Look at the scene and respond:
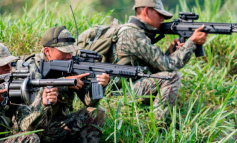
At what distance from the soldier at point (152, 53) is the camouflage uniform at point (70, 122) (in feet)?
2.61

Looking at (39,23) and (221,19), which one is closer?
(39,23)

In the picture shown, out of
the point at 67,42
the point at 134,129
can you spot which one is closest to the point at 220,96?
the point at 134,129

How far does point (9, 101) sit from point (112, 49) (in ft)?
5.67

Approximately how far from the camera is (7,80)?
275 cm

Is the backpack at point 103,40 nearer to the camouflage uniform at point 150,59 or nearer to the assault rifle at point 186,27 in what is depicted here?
the camouflage uniform at point 150,59

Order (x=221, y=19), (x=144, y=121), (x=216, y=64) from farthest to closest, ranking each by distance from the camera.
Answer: (x=221, y=19), (x=216, y=64), (x=144, y=121)

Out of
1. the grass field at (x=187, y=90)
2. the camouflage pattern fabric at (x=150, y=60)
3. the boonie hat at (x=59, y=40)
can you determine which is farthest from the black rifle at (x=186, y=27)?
the boonie hat at (x=59, y=40)

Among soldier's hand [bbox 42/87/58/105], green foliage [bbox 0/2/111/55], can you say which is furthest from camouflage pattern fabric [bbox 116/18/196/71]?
soldier's hand [bbox 42/87/58/105]

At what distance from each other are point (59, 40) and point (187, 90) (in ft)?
7.13

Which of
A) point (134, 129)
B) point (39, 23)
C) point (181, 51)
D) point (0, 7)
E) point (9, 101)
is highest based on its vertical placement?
point (0, 7)

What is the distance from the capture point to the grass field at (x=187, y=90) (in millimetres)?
3674

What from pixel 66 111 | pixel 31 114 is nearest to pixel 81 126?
pixel 66 111

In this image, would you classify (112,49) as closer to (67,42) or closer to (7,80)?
(67,42)

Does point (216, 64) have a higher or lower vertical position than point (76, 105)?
higher
